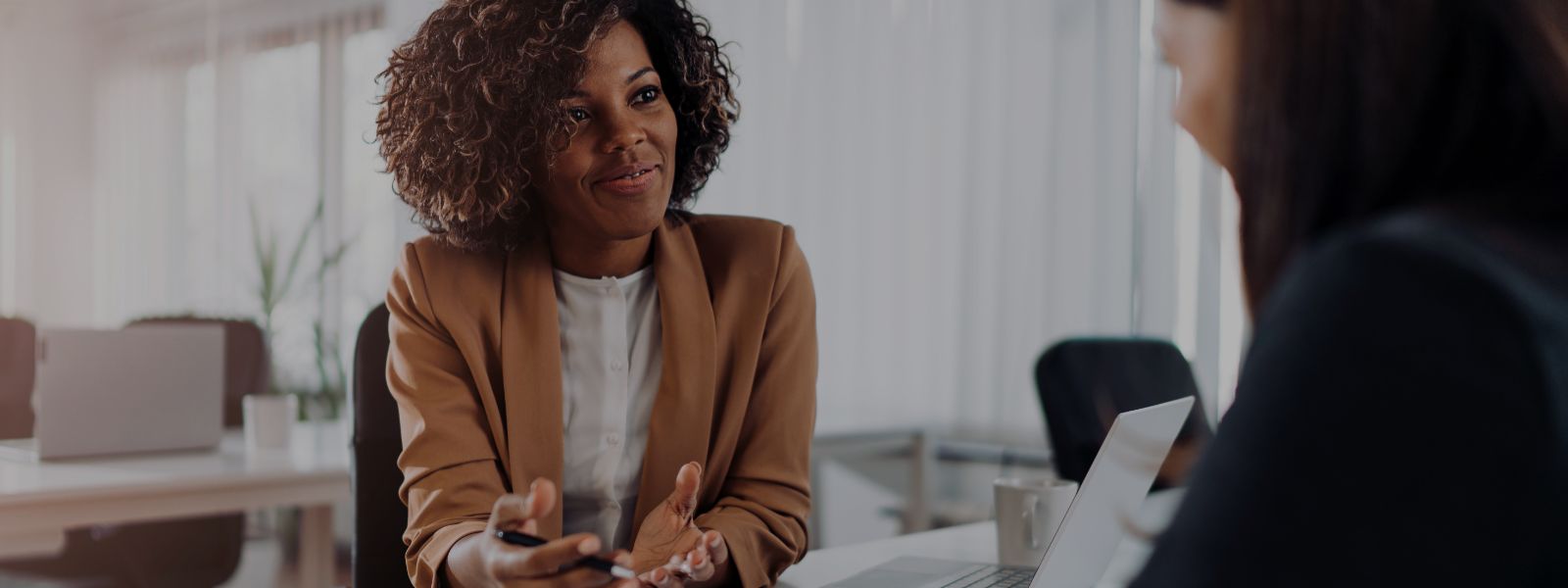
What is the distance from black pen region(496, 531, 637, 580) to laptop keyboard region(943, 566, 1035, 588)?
0.38m

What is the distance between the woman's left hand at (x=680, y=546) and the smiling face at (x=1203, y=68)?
67cm

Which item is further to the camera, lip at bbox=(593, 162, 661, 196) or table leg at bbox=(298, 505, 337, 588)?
table leg at bbox=(298, 505, 337, 588)

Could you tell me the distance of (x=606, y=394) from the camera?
4.55 ft

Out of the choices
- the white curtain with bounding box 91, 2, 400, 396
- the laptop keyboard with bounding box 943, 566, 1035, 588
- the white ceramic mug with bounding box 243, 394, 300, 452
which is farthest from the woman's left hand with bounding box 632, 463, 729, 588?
the white curtain with bounding box 91, 2, 400, 396

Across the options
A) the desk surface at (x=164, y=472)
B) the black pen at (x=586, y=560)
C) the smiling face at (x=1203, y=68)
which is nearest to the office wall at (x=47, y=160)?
the desk surface at (x=164, y=472)

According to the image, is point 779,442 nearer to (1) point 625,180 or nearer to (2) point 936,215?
(1) point 625,180

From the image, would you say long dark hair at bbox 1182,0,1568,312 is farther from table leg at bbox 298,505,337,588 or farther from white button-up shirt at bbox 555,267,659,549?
table leg at bbox 298,505,337,588

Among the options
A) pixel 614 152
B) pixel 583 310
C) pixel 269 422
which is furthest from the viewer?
pixel 269 422

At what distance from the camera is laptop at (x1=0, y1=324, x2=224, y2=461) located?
2230mm

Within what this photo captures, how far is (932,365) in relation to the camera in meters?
3.27

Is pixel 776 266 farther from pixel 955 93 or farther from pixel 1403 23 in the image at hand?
pixel 955 93

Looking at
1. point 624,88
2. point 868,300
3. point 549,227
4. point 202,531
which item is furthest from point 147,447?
point 868,300

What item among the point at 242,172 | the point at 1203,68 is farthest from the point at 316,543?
the point at 242,172

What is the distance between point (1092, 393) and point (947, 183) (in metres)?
1.26
